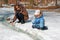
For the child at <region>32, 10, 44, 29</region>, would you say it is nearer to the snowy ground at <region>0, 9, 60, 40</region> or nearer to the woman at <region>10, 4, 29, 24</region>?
the snowy ground at <region>0, 9, 60, 40</region>

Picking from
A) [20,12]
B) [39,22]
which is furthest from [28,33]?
[20,12]

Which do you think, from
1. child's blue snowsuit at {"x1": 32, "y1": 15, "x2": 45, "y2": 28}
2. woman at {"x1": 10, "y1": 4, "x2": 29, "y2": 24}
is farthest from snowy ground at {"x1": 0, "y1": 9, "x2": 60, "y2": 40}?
woman at {"x1": 10, "y1": 4, "x2": 29, "y2": 24}

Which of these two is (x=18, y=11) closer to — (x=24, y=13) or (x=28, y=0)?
(x=24, y=13)

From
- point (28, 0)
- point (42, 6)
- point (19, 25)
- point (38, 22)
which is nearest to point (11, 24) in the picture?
point (19, 25)

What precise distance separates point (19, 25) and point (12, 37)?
6.87 feet

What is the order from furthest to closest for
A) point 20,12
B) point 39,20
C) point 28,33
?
point 20,12 → point 39,20 → point 28,33

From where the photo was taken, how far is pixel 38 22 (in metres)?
8.91

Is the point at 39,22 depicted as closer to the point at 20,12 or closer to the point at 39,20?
the point at 39,20

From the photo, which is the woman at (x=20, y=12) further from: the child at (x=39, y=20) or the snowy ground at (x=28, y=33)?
the child at (x=39, y=20)

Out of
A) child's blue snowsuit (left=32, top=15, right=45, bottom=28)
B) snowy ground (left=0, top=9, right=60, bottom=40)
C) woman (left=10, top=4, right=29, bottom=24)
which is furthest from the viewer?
woman (left=10, top=4, right=29, bottom=24)

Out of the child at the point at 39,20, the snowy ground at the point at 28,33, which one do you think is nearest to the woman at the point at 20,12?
the snowy ground at the point at 28,33

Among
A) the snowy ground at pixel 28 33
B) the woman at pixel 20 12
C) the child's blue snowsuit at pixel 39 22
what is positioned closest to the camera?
the snowy ground at pixel 28 33

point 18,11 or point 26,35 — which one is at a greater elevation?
point 18,11

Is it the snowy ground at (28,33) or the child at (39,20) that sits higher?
the child at (39,20)
